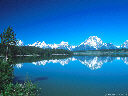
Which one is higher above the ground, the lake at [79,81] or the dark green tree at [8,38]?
the dark green tree at [8,38]

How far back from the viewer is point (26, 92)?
16.5 m

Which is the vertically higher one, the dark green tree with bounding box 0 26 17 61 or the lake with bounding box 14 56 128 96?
the dark green tree with bounding box 0 26 17 61

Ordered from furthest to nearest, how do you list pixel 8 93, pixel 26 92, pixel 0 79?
pixel 0 79
pixel 26 92
pixel 8 93

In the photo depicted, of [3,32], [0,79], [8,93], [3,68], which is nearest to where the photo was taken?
[8,93]

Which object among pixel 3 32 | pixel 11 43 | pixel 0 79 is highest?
pixel 3 32

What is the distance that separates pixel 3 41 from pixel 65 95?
29426 millimetres

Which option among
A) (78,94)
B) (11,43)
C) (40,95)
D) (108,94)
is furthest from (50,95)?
(11,43)

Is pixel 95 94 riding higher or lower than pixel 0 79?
lower

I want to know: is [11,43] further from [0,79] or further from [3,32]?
[0,79]

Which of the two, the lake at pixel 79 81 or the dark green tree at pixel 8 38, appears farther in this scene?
the dark green tree at pixel 8 38

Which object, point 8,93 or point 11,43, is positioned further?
point 11,43

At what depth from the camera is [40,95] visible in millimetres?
20906

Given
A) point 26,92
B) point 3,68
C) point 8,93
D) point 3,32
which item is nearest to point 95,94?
point 26,92

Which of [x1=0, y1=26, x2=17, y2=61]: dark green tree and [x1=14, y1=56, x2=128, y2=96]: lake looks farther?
[x1=0, y1=26, x2=17, y2=61]: dark green tree
